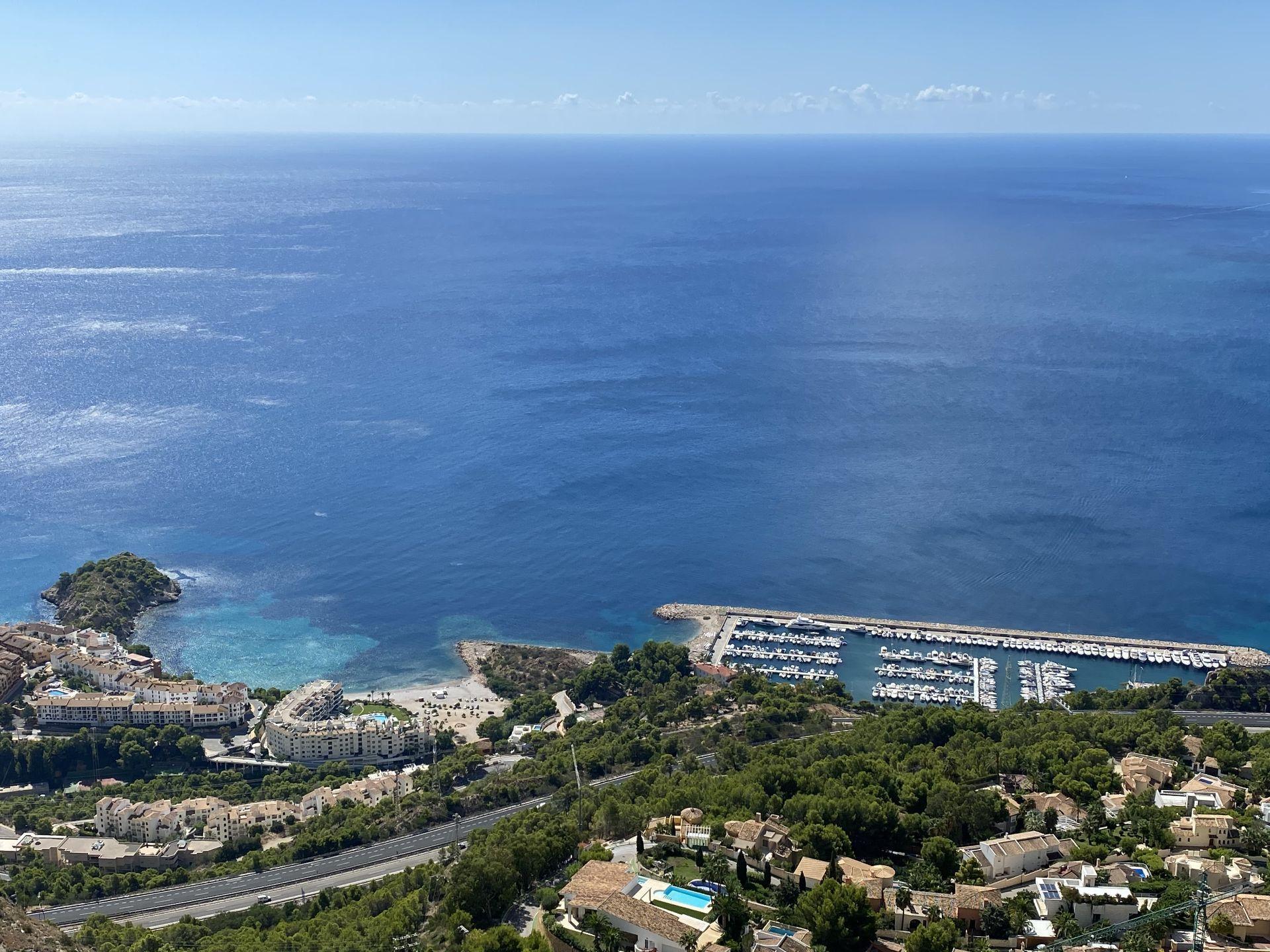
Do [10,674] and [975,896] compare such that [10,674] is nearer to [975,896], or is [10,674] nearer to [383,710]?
[383,710]

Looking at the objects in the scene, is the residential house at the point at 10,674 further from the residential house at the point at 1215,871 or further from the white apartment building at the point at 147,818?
the residential house at the point at 1215,871

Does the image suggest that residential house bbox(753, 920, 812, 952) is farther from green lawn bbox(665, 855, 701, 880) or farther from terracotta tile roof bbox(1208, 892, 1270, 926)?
terracotta tile roof bbox(1208, 892, 1270, 926)

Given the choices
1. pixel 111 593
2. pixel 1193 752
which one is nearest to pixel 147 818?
pixel 111 593

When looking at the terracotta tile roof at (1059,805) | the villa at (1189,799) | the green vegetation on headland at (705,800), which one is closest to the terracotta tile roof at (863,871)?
the green vegetation on headland at (705,800)

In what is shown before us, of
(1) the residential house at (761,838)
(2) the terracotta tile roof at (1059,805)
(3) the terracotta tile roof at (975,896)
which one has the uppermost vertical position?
(3) the terracotta tile roof at (975,896)

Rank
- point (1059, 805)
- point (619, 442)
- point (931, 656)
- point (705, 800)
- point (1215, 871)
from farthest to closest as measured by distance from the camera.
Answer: point (619, 442) < point (931, 656) < point (705, 800) < point (1059, 805) < point (1215, 871)

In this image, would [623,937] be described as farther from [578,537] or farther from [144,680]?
[578,537]

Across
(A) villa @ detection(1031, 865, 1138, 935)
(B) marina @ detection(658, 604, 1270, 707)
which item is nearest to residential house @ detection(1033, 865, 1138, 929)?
(A) villa @ detection(1031, 865, 1138, 935)
